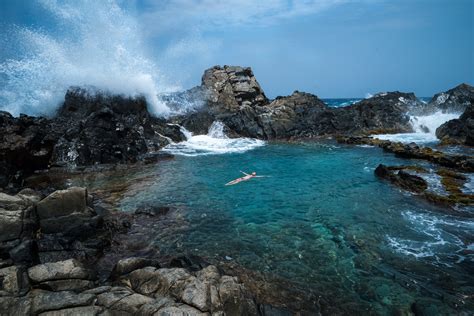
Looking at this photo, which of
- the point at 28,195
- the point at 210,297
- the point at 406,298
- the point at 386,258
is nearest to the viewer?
the point at 210,297

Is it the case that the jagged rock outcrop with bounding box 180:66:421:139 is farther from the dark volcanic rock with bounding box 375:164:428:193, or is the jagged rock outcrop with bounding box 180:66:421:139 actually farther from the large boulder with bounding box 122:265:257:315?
the large boulder with bounding box 122:265:257:315

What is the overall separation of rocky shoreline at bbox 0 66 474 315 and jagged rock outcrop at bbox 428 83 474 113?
34 centimetres

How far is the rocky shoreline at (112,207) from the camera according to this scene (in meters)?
8.44

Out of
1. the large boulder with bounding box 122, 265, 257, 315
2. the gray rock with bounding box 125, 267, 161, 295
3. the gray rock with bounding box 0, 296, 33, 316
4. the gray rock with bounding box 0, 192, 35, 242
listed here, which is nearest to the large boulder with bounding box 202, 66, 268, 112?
Answer: the gray rock with bounding box 0, 192, 35, 242

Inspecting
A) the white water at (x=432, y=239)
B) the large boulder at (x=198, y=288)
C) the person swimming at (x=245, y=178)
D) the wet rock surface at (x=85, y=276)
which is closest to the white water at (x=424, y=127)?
the person swimming at (x=245, y=178)

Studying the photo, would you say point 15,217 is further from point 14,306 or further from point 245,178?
point 245,178

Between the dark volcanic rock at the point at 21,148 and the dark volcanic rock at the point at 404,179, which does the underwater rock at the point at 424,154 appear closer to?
the dark volcanic rock at the point at 404,179

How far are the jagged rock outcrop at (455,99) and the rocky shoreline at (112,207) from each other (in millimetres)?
342

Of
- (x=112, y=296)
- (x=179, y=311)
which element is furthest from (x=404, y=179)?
(x=112, y=296)

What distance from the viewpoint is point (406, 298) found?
10070 mm

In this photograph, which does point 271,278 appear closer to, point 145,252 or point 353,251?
point 353,251

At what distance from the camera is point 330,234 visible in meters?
14.7

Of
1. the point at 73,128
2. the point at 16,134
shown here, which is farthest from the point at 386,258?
the point at 73,128

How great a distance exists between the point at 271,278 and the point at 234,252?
2.27 m
